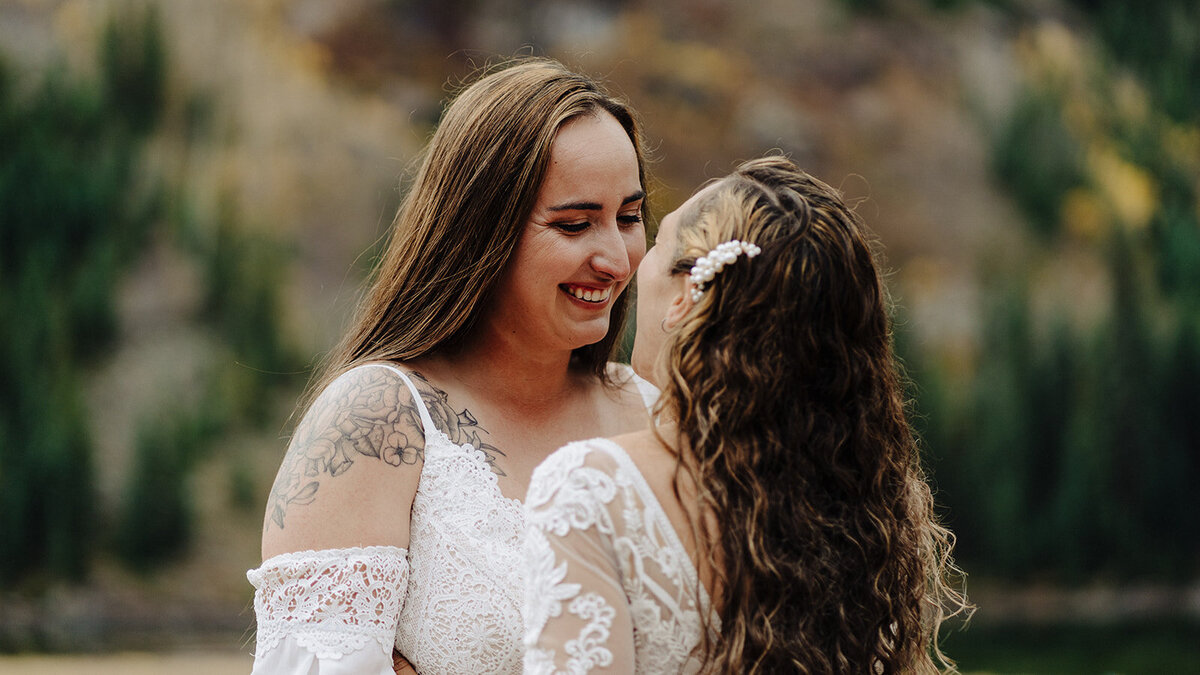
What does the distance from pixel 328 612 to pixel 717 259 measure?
3.56ft

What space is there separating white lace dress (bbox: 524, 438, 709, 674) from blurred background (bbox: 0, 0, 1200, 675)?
5646 millimetres

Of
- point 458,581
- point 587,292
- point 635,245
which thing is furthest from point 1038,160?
point 458,581

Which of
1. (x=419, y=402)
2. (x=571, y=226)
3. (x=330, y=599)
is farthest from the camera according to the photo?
(x=571, y=226)

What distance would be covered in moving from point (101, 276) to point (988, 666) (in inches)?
241

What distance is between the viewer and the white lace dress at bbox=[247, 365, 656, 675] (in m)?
2.22

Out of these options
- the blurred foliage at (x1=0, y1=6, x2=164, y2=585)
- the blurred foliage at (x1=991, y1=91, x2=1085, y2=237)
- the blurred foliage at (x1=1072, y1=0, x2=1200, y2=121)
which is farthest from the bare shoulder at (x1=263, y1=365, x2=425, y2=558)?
the blurred foliage at (x1=1072, y1=0, x2=1200, y2=121)

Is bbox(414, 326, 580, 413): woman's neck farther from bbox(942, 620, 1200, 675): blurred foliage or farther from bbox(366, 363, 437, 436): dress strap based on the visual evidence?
bbox(942, 620, 1200, 675): blurred foliage

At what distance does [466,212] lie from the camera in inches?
101

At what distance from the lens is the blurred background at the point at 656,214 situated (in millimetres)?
6930

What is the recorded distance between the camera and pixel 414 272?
104 inches

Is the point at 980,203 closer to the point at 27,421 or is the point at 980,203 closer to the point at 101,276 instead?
the point at 101,276

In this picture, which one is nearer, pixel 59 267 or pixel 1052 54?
pixel 59 267

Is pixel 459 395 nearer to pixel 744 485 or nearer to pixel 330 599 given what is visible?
pixel 330 599

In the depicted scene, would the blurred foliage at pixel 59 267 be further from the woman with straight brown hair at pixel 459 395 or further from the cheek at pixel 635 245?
the cheek at pixel 635 245
